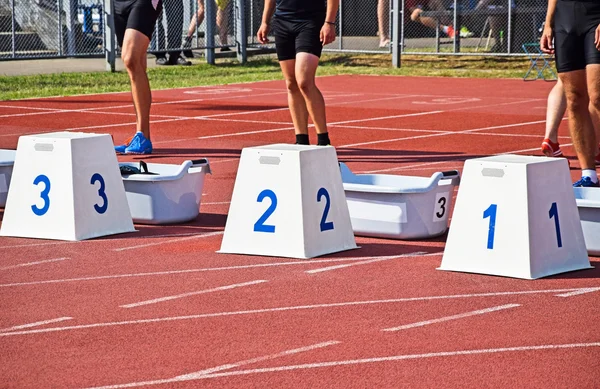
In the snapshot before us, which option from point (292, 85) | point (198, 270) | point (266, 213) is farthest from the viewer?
point (292, 85)

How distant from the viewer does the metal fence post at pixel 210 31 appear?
26.6 metres

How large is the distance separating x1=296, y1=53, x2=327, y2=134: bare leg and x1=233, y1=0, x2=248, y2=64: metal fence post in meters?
17.4

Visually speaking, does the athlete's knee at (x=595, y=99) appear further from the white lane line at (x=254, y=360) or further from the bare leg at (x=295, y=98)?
the white lane line at (x=254, y=360)

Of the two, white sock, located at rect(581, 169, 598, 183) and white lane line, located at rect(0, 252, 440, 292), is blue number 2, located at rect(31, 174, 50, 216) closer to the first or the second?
white lane line, located at rect(0, 252, 440, 292)

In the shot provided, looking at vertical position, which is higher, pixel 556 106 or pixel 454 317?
pixel 556 106

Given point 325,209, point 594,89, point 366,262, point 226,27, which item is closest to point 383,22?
point 226,27

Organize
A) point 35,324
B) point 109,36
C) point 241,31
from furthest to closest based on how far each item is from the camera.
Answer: point 241,31 < point 109,36 < point 35,324

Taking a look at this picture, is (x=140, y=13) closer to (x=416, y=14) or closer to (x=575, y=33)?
(x=575, y=33)

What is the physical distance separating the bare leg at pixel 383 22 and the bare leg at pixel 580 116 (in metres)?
20.1

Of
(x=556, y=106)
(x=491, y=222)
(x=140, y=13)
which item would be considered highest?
(x=140, y=13)

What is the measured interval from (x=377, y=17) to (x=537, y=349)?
87.0 ft

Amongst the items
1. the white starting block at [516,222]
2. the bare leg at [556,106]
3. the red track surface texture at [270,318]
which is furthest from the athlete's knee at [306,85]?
the white starting block at [516,222]

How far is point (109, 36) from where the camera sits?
24.5 metres

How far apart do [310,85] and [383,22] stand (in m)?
19.3
